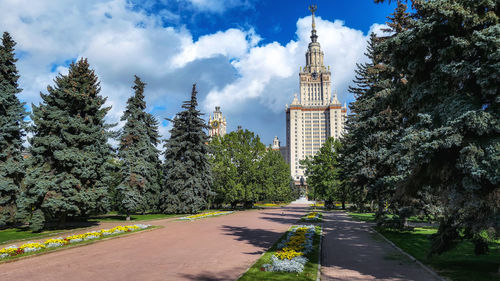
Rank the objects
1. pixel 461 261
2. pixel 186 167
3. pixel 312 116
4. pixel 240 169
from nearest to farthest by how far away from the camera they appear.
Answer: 1. pixel 461 261
2. pixel 186 167
3. pixel 240 169
4. pixel 312 116

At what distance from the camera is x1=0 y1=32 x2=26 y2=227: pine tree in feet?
70.5

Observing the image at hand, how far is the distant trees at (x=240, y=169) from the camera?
141ft

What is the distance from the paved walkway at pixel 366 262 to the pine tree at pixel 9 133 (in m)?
20.6

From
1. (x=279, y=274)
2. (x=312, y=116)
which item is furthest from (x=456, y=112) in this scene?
(x=312, y=116)

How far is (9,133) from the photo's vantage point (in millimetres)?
22828

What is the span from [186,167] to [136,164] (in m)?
6.20

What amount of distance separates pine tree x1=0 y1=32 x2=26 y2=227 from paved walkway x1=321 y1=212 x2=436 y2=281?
20.6 metres

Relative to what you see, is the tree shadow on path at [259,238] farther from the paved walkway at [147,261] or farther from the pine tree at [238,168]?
the pine tree at [238,168]

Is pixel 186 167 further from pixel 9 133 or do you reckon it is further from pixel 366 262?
pixel 366 262

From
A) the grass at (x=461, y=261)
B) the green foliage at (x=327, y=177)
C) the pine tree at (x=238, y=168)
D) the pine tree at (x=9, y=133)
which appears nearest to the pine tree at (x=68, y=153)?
the pine tree at (x=9, y=133)

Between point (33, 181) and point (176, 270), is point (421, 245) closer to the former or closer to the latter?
point (176, 270)

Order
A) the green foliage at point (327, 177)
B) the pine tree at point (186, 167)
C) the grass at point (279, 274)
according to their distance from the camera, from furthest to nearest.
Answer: the green foliage at point (327, 177) < the pine tree at point (186, 167) < the grass at point (279, 274)

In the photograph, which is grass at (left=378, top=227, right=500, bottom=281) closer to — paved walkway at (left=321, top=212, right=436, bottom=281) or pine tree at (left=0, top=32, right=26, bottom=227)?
paved walkway at (left=321, top=212, right=436, bottom=281)

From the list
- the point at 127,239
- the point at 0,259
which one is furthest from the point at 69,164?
the point at 0,259
